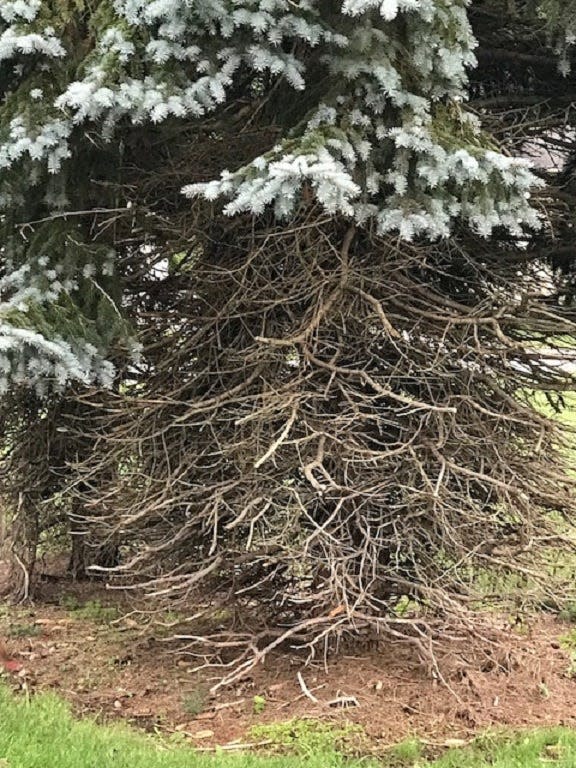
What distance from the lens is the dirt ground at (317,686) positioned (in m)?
4.22

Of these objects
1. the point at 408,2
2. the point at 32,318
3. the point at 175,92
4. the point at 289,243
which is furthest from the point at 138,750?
the point at 408,2

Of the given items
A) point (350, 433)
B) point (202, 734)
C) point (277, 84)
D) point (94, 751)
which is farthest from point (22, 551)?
point (277, 84)

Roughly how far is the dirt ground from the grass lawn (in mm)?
193

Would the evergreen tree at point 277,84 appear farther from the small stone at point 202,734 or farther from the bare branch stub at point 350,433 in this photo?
the small stone at point 202,734

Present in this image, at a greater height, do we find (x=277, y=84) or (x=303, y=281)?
(x=277, y=84)

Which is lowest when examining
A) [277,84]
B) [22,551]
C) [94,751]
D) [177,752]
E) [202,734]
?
[22,551]

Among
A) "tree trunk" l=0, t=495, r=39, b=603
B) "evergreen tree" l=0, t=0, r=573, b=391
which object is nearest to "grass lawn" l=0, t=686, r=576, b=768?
"evergreen tree" l=0, t=0, r=573, b=391

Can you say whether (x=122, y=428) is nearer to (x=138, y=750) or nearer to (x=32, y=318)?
(x=32, y=318)

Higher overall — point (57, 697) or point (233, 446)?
point (233, 446)

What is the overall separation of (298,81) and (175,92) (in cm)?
52

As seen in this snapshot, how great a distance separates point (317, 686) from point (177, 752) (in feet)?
3.20

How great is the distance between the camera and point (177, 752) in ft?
12.5

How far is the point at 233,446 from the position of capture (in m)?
4.09

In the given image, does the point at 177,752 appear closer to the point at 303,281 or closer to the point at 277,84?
the point at 303,281
